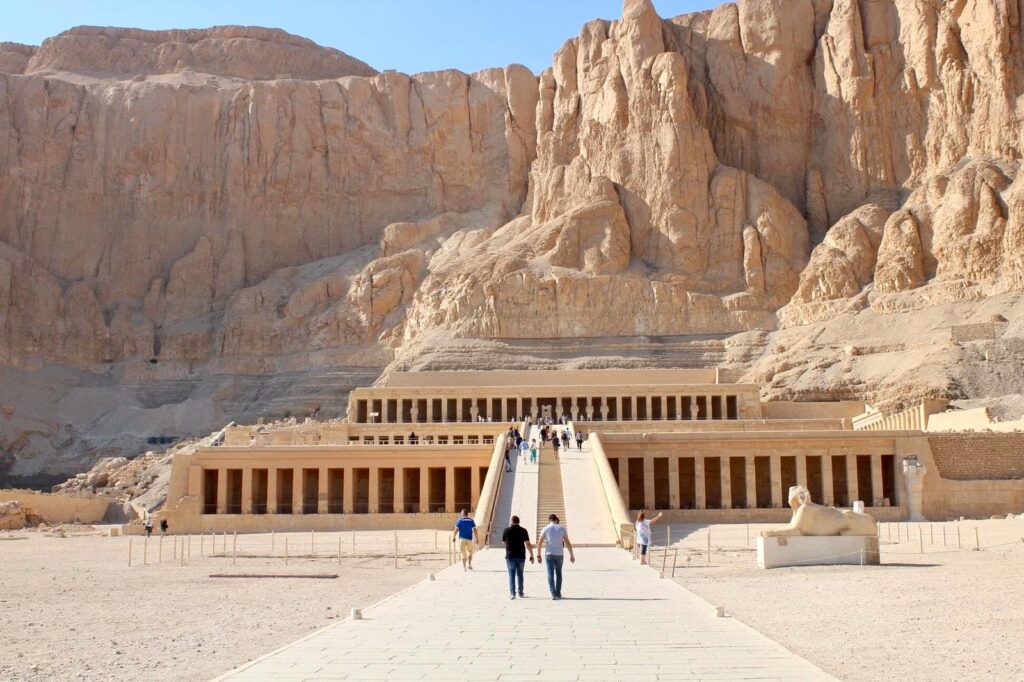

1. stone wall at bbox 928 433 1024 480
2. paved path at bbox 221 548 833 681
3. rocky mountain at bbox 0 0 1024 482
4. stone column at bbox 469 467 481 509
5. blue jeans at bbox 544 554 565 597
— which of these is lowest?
paved path at bbox 221 548 833 681

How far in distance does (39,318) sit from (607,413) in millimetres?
54194

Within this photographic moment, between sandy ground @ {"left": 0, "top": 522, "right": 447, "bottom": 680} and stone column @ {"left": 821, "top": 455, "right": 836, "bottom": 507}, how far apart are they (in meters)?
16.0

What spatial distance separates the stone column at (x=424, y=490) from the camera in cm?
4469

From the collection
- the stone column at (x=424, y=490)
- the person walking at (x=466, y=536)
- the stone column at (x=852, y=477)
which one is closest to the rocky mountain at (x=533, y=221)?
the stone column at (x=852, y=477)

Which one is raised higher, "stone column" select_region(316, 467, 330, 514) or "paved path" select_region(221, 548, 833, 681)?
"stone column" select_region(316, 467, 330, 514)

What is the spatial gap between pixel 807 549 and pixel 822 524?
0.64 metres

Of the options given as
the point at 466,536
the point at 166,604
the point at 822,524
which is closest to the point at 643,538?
the point at 466,536

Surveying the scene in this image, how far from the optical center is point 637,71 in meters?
94.1

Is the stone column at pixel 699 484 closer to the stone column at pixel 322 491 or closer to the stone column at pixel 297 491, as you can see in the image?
the stone column at pixel 322 491

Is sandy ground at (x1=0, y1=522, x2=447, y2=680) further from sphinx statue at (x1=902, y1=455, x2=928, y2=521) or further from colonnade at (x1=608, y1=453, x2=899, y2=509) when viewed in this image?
sphinx statue at (x1=902, y1=455, x2=928, y2=521)

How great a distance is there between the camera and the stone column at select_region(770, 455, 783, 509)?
143 ft

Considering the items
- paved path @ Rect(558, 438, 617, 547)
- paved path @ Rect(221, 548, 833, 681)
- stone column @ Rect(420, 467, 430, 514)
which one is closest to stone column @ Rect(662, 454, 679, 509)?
paved path @ Rect(558, 438, 617, 547)

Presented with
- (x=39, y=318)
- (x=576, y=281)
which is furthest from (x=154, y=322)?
(x=576, y=281)

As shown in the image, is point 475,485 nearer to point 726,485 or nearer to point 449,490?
point 449,490
